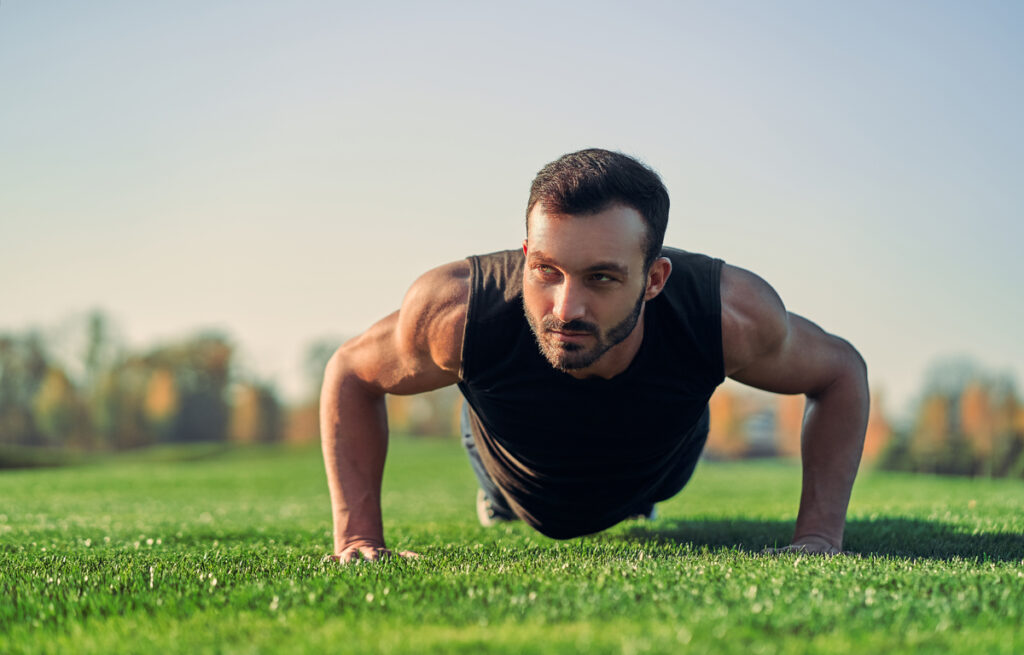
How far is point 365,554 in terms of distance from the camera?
453 cm

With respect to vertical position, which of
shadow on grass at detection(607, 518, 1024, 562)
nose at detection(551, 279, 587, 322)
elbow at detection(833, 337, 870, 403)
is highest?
nose at detection(551, 279, 587, 322)

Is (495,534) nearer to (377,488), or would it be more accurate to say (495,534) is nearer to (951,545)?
(377,488)

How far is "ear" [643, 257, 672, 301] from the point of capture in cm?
422

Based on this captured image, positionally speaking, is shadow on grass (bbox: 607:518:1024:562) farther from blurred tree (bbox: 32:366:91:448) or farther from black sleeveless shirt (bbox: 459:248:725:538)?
blurred tree (bbox: 32:366:91:448)

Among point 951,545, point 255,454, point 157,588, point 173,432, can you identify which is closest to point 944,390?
point 255,454

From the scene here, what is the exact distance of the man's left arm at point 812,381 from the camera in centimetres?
448

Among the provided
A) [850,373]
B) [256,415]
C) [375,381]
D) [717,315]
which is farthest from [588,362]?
[256,415]

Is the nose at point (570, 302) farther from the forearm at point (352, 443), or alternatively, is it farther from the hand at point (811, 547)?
the hand at point (811, 547)

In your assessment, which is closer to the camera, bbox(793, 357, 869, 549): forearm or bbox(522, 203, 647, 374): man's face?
bbox(522, 203, 647, 374): man's face

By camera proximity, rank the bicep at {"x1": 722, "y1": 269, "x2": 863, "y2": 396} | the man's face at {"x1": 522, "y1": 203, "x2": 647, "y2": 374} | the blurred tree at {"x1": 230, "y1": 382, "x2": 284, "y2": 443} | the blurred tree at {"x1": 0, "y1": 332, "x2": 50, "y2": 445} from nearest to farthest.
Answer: the man's face at {"x1": 522, "y1": 203, "x2": 647, "y2": 374}
the bicep at {"x1": 722, "y1": 269, "x2": 863, "y2": 396}
the blurred tree at {"x1": 0, "y1": 332, "x2": 50, "y2": 445}
the blurred tree at {"x1": 230, "y1": 382, "x2": 284, "y2": 443}

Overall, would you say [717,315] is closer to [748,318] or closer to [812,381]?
[748,318]

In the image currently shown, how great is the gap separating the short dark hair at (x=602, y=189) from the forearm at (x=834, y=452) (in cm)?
165

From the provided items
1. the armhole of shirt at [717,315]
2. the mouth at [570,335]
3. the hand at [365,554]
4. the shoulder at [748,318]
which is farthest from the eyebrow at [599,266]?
the hand at [365,554]

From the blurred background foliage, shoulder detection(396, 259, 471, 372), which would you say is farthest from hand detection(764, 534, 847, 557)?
the blurred background foliage
